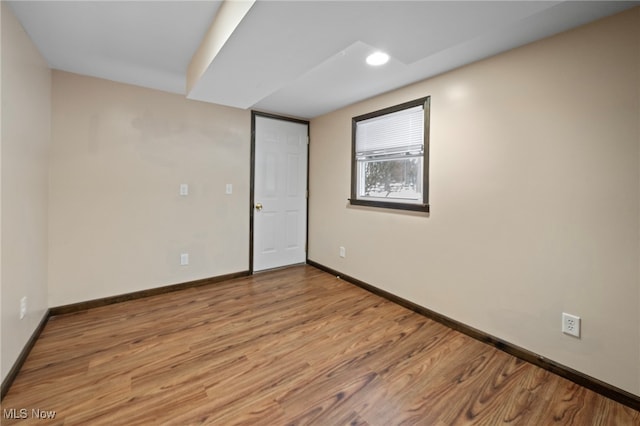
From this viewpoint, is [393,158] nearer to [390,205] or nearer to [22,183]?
[390,205]

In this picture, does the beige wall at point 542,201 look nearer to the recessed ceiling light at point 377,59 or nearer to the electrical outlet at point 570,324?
the electrical outlet at point 570,324

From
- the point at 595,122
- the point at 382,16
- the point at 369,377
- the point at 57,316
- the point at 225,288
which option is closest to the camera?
the point at 382,16

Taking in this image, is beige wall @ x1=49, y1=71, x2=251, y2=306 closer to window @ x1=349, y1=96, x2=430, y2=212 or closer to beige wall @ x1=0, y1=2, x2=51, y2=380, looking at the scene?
beige wall @ x1=0, y1=2, x2=51, y2=380

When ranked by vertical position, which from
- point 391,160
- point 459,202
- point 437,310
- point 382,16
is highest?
point 382,16

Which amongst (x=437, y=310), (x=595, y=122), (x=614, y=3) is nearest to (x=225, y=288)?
(x=437, y=310)

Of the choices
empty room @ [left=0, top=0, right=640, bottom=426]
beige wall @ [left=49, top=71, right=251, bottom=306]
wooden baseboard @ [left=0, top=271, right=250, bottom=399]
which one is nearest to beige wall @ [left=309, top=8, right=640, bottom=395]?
empty room @ [left=0, top=0, right=640, bottom=426]

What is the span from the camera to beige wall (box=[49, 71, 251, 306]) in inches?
97.6

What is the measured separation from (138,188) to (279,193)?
163cm

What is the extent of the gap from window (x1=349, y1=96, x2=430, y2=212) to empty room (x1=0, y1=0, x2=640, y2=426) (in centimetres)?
2

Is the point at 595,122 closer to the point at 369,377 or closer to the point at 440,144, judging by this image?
the point at 440,144

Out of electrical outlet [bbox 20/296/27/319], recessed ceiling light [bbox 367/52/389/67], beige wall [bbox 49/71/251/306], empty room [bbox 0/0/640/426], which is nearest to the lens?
empty room [bbox 0/0/640/426]

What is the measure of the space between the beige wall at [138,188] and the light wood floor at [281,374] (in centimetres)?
47

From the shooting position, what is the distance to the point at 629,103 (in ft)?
4.97

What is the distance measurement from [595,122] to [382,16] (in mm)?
1385
